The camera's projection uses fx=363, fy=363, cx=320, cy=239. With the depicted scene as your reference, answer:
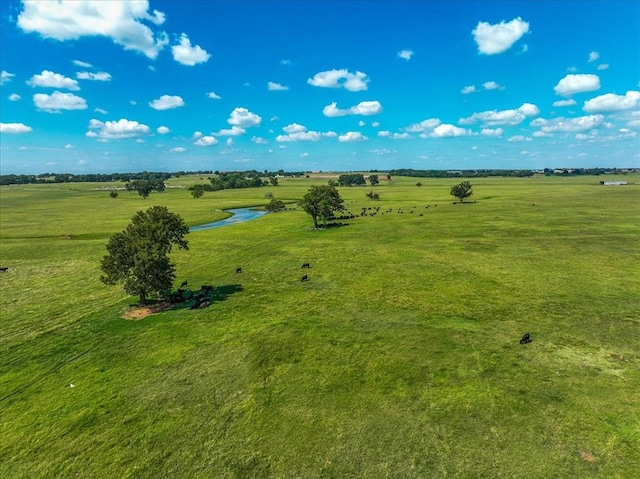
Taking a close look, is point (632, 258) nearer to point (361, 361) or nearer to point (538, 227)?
point (538, 227)

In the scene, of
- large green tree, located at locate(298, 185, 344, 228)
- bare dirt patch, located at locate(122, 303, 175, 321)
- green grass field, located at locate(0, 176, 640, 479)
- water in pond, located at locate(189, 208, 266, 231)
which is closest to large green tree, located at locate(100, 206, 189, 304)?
bare dirt patch, located at locate(122, 303, 175, 321)

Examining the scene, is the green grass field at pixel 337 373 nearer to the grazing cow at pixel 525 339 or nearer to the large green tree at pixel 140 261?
the grazing cow at pixel 525 339

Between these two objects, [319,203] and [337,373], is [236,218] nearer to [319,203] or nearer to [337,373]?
[319,203]

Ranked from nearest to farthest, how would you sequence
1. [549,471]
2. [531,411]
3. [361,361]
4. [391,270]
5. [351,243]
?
[549,471], [531,411], [361,361], [391,270], [351,243]

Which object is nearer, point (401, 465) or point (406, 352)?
point (401, 465)

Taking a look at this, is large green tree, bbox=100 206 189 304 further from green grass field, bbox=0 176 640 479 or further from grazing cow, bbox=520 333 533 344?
grazing cow, bbox=520 333 533 344

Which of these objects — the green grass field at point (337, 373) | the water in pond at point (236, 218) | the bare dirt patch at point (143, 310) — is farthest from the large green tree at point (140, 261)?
the water in pond at point (236, 218)

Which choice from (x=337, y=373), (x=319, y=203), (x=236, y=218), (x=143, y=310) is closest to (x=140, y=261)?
(x=143, y=310)

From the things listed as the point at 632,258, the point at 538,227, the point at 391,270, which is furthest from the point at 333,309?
the point at 538,227
